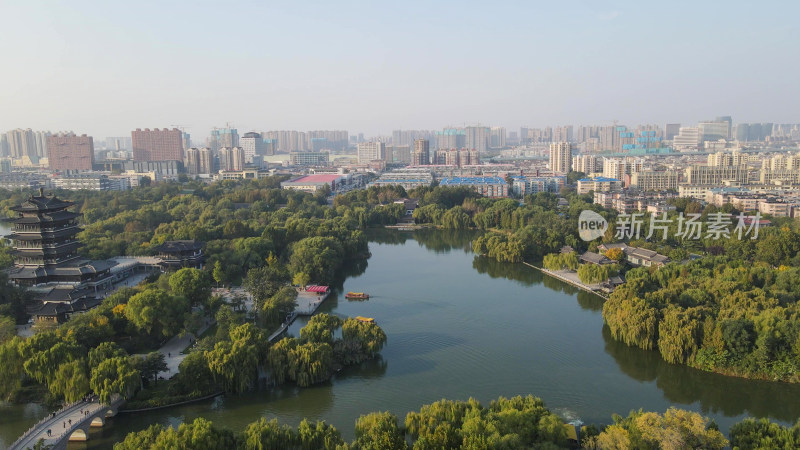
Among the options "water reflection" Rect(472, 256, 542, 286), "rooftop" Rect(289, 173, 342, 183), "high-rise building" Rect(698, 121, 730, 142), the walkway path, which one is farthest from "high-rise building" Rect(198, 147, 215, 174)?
"high-rise building" Rect(698, 121, 730, 142)

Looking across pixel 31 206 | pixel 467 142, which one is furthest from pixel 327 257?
pixel 467 142

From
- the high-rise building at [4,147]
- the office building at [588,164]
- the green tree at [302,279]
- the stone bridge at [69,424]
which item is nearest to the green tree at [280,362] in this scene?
the stone bridge at [69,424]

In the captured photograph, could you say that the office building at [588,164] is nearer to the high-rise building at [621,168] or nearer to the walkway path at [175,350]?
the high-rise building at [621,168]

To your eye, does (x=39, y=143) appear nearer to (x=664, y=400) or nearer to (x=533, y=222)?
(x=533, y=222)

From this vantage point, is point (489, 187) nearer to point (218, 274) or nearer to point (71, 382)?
point (218, 274)

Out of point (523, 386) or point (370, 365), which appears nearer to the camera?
point (523, 386)

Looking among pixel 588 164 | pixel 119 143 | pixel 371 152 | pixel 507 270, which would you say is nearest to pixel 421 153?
pixel 371 152
